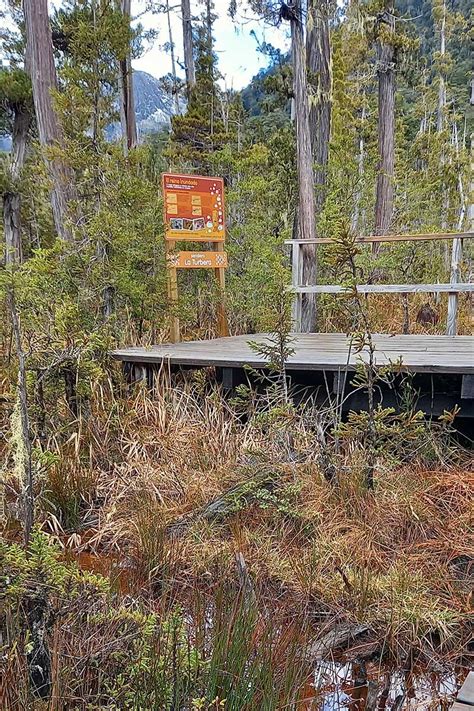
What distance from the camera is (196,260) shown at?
6.10 m

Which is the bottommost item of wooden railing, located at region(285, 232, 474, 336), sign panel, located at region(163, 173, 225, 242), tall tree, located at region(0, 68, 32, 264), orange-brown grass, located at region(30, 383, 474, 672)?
orange-brown grass, located at region(30, 383, 474, 672)

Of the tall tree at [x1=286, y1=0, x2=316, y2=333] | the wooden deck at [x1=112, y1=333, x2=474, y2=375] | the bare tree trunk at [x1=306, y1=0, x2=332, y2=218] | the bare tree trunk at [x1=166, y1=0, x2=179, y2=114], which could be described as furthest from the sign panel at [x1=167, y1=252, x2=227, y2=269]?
the bare tree trunk at [x1=166, y1=0, x2=179, y2=114]

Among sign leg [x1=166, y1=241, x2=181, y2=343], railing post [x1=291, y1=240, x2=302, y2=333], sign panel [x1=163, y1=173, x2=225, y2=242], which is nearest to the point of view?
sign leg [x1=166, y1=241, x2=181, y2=343]

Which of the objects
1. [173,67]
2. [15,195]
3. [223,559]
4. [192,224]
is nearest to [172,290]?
[192,224]

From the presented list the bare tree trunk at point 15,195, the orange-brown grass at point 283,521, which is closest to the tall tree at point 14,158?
the bare tree trunk at point 15,195

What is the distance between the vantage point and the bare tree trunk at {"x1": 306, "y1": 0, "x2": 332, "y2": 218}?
26.7ft

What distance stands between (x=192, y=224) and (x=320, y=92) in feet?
11.4

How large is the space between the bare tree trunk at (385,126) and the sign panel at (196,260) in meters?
5.47

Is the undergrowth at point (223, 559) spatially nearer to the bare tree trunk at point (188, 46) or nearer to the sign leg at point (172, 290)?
the sign leg at point (172, 290)

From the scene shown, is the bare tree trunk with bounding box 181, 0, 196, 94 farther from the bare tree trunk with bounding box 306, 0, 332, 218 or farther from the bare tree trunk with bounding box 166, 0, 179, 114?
the bare tree trunk with bounding box 306, 0, 332, 218

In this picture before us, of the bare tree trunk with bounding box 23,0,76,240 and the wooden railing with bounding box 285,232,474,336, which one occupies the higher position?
the bare tree trunk with bounding box 23,0,76,240

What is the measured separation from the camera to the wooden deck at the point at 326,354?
4219 millimetres

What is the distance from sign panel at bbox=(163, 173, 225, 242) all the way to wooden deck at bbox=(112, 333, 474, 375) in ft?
3.76

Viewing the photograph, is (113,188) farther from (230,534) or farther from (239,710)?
(239,710)
